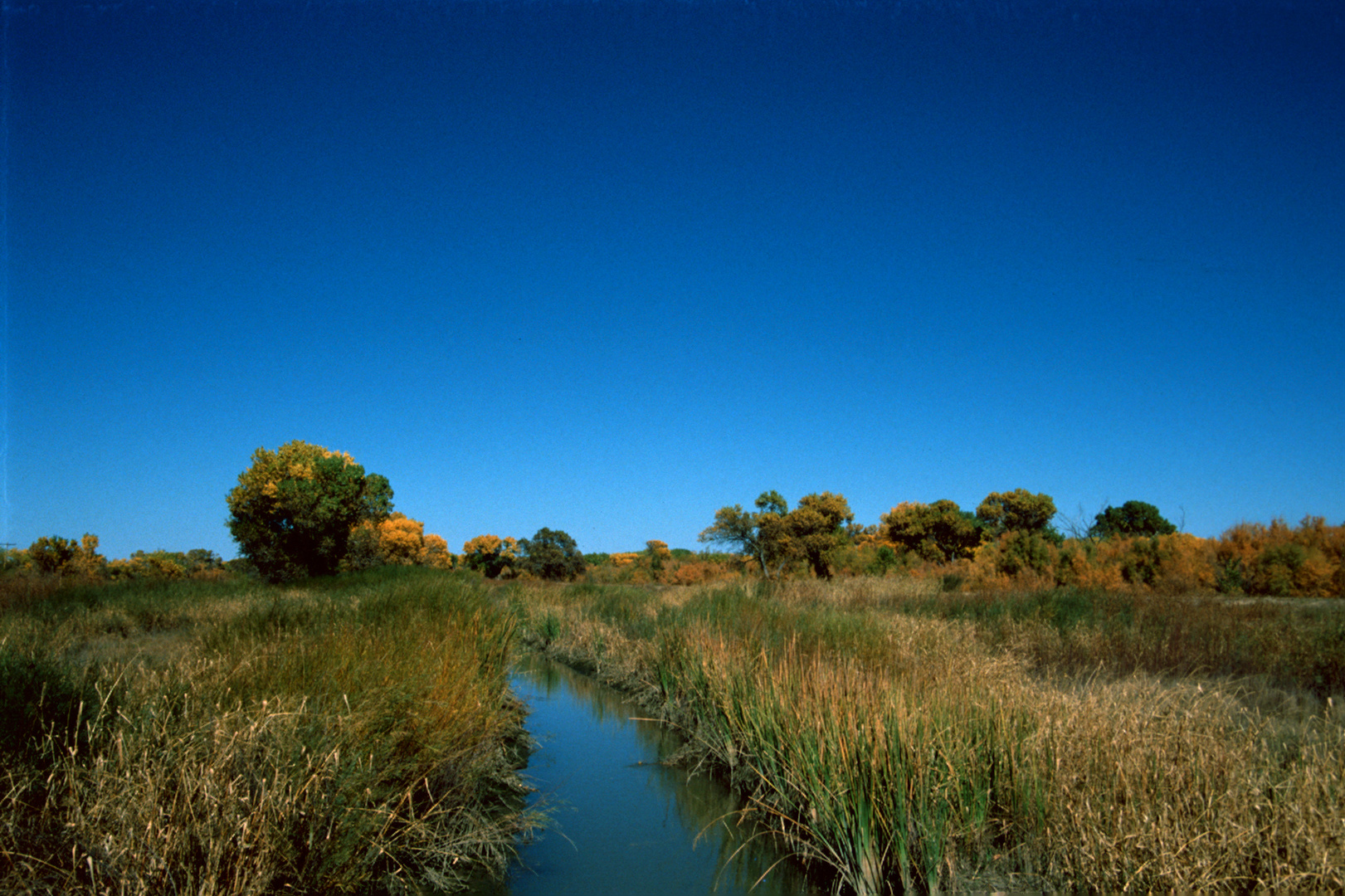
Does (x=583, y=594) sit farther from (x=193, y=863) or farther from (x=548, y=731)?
(x=193, y=863)

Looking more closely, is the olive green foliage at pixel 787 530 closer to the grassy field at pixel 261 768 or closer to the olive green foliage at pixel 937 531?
the olive green foliage at pixel 937 531

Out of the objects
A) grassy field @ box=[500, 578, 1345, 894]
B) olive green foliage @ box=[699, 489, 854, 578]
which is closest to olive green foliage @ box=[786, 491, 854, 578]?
olive green foliage @ box=[699, 489, 854, 578]

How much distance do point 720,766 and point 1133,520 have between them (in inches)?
1761

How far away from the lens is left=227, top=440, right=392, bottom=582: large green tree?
26297 mm

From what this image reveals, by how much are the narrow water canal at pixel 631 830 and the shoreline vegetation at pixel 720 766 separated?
10.2 inches

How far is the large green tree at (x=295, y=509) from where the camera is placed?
26297 millimetres

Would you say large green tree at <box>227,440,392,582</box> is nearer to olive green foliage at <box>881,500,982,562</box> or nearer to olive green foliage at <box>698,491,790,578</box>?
olive green foliage at <box>698,491,790,578</box>

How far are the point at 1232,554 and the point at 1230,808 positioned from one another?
17.6 m

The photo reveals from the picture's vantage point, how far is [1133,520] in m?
41.2

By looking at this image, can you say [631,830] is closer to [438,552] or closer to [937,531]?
[937,531]

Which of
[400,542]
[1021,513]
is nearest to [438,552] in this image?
[400,542]

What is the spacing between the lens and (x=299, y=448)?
27.0 m

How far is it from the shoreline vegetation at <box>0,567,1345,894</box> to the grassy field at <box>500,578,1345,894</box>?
1.0 inches

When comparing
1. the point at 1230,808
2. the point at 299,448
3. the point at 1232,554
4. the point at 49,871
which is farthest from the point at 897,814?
the point at 299,448
